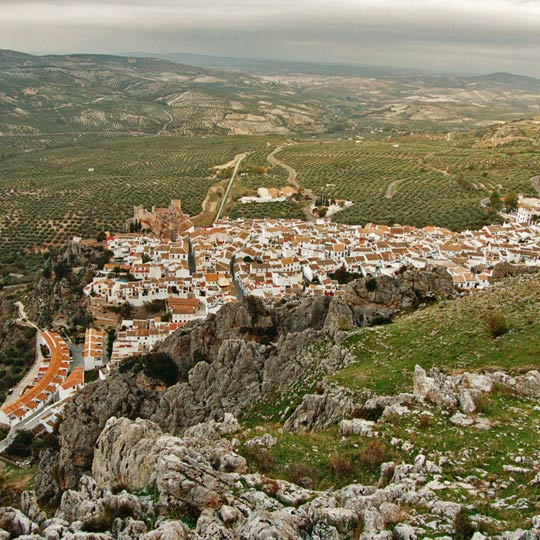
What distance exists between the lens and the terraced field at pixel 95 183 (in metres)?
74.3

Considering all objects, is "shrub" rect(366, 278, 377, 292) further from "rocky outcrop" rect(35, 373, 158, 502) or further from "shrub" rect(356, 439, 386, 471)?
"shrub" rect(356, 439, 386, 471)

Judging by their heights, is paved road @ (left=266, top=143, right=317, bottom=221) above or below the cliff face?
above

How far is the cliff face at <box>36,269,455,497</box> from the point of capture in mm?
22031

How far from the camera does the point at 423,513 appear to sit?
905 centimetres

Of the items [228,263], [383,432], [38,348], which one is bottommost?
[38,348]

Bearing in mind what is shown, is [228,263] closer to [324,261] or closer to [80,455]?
[324,261]

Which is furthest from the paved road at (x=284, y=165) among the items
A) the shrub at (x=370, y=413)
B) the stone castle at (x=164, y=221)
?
the shrub at (x=370, y=413)

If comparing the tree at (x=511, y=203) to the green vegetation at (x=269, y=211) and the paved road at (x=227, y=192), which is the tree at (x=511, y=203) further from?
the paved road at (x=227, y=192)

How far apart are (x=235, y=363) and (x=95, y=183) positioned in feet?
261

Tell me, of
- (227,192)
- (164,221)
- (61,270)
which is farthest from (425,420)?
(227,192)

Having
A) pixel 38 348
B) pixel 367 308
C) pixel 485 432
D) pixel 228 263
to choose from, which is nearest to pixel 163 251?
pixel 228 263

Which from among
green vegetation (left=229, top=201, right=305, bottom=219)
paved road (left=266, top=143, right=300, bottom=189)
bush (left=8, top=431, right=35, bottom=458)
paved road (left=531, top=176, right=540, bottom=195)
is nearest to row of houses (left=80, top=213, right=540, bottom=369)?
bush (left=8, top=431, right=35, bottom=458)

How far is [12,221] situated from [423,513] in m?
81.3

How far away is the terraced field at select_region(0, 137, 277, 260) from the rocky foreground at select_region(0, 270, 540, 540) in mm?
47885
